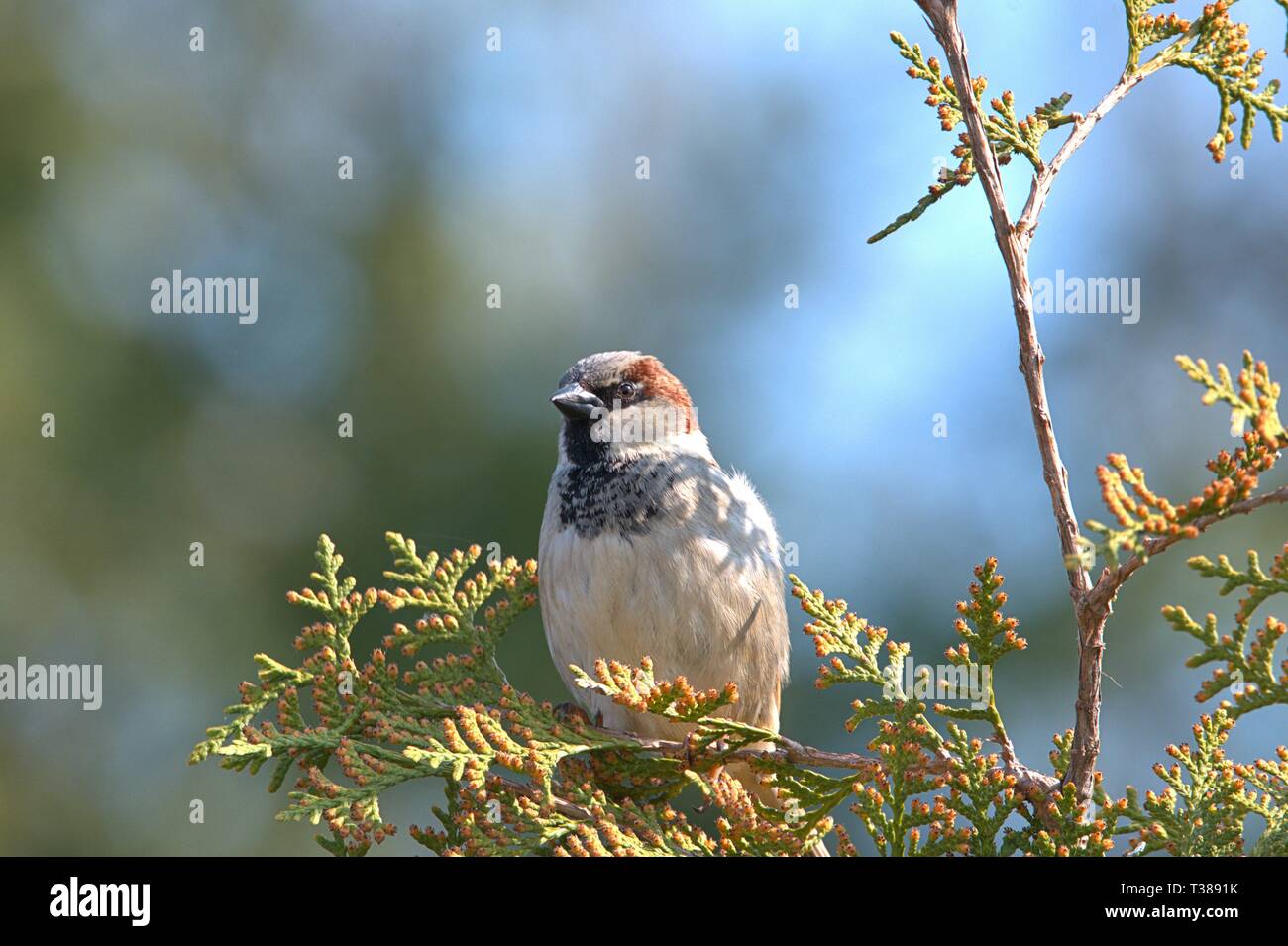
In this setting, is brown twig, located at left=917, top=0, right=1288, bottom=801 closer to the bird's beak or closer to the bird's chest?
the bird's chest

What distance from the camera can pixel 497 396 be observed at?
15.8 ft

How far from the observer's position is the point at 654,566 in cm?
285

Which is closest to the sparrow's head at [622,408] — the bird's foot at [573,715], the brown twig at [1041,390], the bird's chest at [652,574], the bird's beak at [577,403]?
the bird's beak at [577,403]

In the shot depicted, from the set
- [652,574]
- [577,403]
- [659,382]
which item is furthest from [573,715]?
[659,382]

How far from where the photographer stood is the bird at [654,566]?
2.86 m

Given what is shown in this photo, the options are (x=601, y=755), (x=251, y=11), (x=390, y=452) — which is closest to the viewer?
(x=601, y=755)

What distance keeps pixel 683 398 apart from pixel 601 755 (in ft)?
4.35

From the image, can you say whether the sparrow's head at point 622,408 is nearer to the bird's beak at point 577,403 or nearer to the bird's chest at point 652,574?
the bird's beak at point 577,403

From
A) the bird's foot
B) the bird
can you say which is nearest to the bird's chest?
the bird

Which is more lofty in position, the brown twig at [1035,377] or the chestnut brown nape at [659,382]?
the chestnut brown nape at [659,382]

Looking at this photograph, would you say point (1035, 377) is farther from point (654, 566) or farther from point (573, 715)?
point (654, 566)

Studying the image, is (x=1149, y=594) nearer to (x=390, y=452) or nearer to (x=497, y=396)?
(x=497, y=396)

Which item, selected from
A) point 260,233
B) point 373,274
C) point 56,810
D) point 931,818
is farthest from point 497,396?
point 931,818
